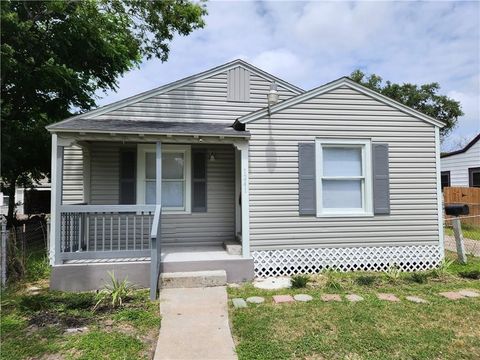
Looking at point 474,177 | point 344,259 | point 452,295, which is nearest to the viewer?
point 452,295

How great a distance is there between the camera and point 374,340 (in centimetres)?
390

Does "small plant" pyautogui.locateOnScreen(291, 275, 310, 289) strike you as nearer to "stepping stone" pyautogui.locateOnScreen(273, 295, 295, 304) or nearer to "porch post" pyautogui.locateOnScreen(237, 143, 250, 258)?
"stepping stone" pyautogui.locateOnScreen(273, 295, 295, 304)

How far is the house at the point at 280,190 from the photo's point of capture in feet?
20.3

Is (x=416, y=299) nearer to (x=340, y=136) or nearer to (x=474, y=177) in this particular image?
(x=340, y=136)

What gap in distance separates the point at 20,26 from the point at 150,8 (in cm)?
411

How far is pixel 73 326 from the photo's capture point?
14.3 feet

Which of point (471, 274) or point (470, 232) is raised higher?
point (470, 232)

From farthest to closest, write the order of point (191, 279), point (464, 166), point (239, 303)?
point (464, 166)
point (191, 279)
point (239, 303)

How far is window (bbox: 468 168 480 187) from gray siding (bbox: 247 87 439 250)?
8.65 metres

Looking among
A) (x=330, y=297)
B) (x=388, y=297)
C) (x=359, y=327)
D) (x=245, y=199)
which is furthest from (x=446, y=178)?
(x=359, y=327)

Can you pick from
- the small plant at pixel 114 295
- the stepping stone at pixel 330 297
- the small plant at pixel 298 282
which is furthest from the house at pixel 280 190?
the stepping stone at pixel 330 297

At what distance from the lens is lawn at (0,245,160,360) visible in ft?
12.2

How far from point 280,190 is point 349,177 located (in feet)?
4.62

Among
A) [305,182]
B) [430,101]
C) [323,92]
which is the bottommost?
[305,182]
